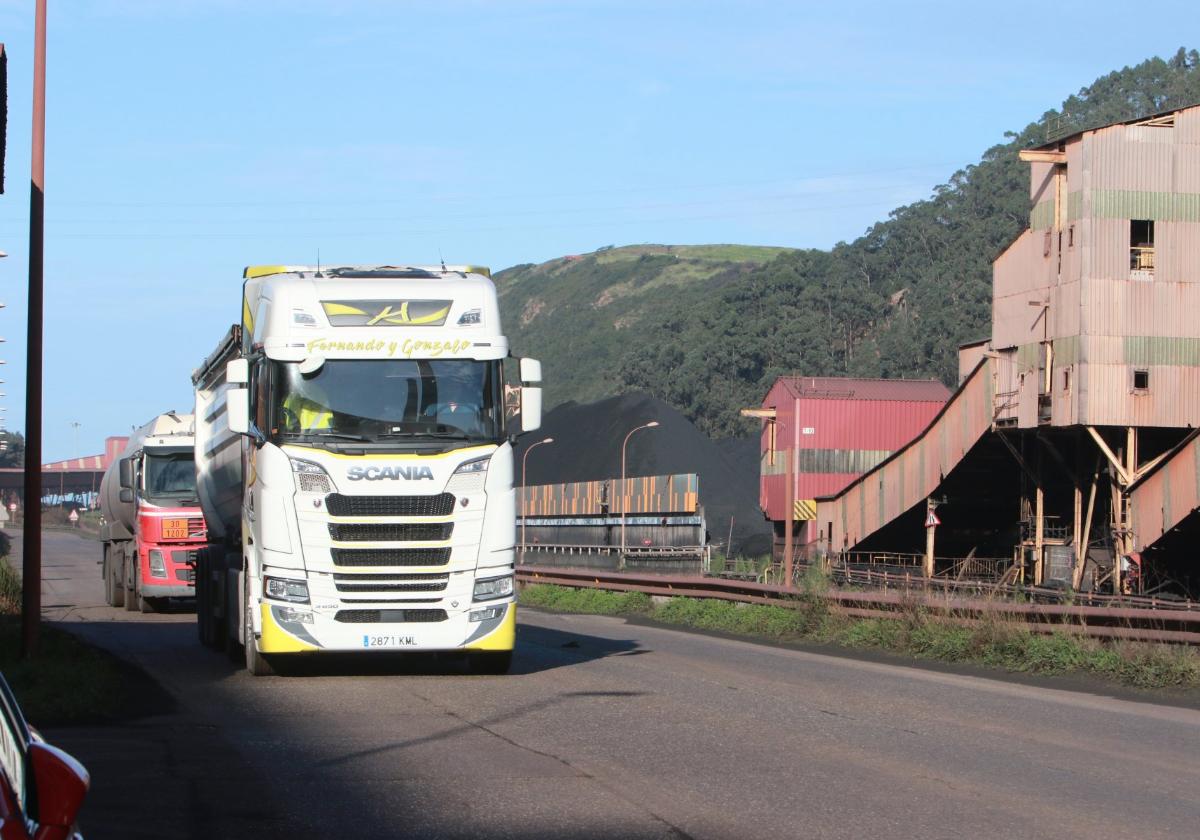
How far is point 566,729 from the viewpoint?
1108 centimetres

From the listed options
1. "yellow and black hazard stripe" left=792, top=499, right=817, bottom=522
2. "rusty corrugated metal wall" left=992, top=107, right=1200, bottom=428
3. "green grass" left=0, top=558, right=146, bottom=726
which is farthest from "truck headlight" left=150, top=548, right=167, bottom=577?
"yellow and black hazard stripe" left=792, top=499, right=817, bottom=522

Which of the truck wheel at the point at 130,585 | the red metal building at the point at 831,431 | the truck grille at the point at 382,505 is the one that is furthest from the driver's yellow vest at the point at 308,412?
the red metal building at the point at 831,431

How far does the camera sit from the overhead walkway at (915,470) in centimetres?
4616

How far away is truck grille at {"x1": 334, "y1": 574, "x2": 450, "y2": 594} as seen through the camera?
13812 millimetres

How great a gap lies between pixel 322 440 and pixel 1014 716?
6.63 metres

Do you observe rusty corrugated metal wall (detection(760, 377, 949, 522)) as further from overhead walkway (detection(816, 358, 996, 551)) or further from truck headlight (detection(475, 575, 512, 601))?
truck headlight (detection(475, 575, 512, 601))

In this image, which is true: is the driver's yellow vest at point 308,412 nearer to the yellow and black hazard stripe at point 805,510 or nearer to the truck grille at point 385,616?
the truck grille at point 385,616

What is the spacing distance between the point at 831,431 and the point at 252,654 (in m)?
50.7

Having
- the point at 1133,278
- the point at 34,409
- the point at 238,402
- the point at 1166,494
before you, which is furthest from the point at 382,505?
the point at 1133,278

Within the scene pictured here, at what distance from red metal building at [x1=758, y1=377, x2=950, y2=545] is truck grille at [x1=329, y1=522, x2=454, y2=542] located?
4851 centimetres

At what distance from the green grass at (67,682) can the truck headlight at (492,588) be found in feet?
10.4

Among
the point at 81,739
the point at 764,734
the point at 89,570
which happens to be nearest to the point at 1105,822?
the point at 764,734

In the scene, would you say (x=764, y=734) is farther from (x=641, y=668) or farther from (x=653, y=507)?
(x=653, y=507)

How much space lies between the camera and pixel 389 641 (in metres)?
13.9
